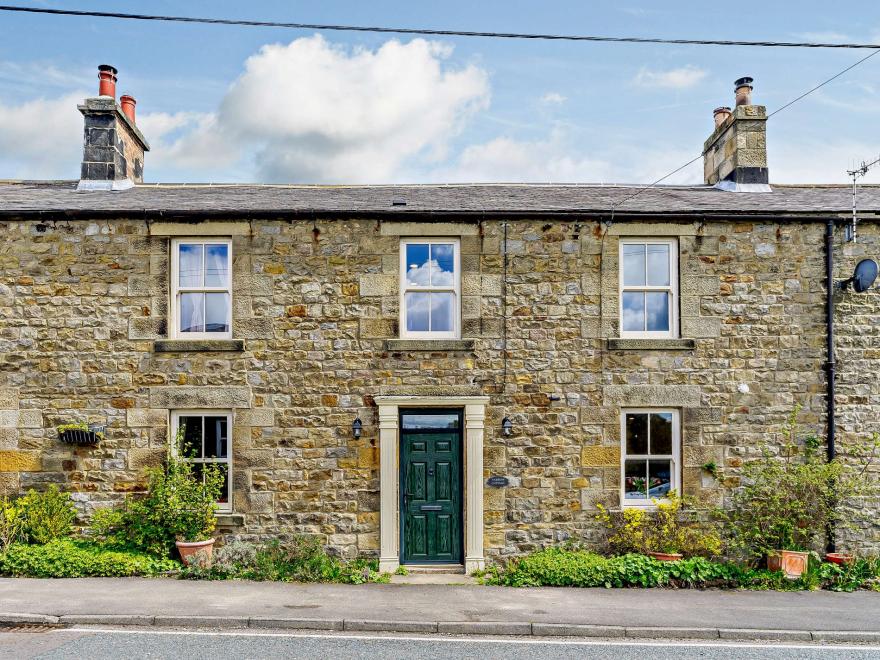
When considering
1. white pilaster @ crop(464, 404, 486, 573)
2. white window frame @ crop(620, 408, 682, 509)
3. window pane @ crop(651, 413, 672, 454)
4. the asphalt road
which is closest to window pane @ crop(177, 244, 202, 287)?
white pilaster @ crop(464, 404, 486, 573)

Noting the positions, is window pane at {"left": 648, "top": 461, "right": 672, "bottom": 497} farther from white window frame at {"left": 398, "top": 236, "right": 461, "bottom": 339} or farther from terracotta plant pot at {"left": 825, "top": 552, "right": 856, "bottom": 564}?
white window frame at {"left": 398, "top": 236, "right": 461, "bottom": 339}

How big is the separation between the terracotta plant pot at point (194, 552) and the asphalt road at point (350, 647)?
Answer: 234 centimetres

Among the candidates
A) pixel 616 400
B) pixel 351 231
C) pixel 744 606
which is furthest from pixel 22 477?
pixel 744 606

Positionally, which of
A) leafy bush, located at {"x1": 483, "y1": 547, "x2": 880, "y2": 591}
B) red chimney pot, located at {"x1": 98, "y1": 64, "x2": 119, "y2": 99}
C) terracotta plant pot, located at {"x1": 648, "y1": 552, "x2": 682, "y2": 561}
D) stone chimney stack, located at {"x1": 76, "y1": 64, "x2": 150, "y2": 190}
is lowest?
leafy bush, located at {"x1": 483, "y1": 547, "x2": 880, "y2": 591}

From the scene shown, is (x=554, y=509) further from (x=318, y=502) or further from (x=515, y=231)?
(x=515, y=231)

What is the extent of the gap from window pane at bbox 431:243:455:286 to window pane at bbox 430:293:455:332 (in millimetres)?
206

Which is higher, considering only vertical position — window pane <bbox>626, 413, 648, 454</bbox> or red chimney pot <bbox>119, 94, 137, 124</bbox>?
red chimney pot <bbox>119, 94, 137, 124</bbox>

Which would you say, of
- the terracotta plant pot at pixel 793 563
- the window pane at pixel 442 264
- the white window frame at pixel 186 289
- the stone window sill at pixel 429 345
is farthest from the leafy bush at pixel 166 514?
the terracotta plant pot at pixel 793 563

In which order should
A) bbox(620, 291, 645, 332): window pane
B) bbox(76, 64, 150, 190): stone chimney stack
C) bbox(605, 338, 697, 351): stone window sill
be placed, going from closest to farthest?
bbox(605, 338, 697, 351): stone window sill
bbox(620, 291, 645, 332): window pane
bbox(76, 64, 150, 190): stone chimney stack

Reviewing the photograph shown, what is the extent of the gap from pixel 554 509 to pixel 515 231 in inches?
172

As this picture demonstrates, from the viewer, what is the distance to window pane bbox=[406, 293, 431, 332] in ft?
35.7

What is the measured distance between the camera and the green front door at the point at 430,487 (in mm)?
10500

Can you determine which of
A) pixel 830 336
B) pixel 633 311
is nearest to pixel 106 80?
pixel 633 311

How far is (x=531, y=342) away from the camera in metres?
10.7
